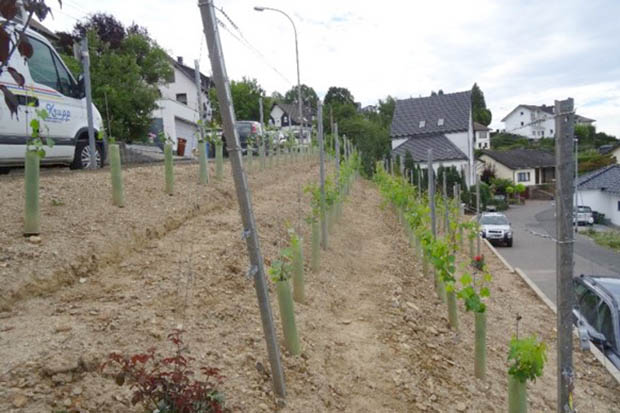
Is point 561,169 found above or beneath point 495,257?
above

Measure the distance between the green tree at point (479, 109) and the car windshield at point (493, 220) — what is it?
55876 mm

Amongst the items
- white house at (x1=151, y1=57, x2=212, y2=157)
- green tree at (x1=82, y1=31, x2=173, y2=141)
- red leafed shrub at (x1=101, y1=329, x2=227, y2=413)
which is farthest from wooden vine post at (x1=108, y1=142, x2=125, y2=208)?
white house at (x1=151, y1=57, x2=212, y2=157)

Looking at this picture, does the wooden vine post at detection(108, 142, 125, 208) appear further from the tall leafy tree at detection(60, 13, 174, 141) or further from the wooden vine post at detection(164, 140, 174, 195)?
the tall leafy tree at detection(60, 13, 174, 141)

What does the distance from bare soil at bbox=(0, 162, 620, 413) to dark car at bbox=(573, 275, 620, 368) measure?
0.31m

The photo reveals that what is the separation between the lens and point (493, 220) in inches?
782

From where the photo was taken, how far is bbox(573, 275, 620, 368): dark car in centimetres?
604

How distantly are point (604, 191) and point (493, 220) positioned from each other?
43.8 ft

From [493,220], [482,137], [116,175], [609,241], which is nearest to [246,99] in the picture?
[493,220]

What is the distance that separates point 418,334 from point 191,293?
259 centimetres

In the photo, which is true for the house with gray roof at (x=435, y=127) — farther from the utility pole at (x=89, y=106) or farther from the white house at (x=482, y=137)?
the utility pole at (x=89, y=106)

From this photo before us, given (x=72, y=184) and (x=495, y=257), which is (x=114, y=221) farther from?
(x=495, y=257)

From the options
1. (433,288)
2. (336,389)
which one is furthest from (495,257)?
(336,389)

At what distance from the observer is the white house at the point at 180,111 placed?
27109 millimetres

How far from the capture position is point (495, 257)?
14375mm
